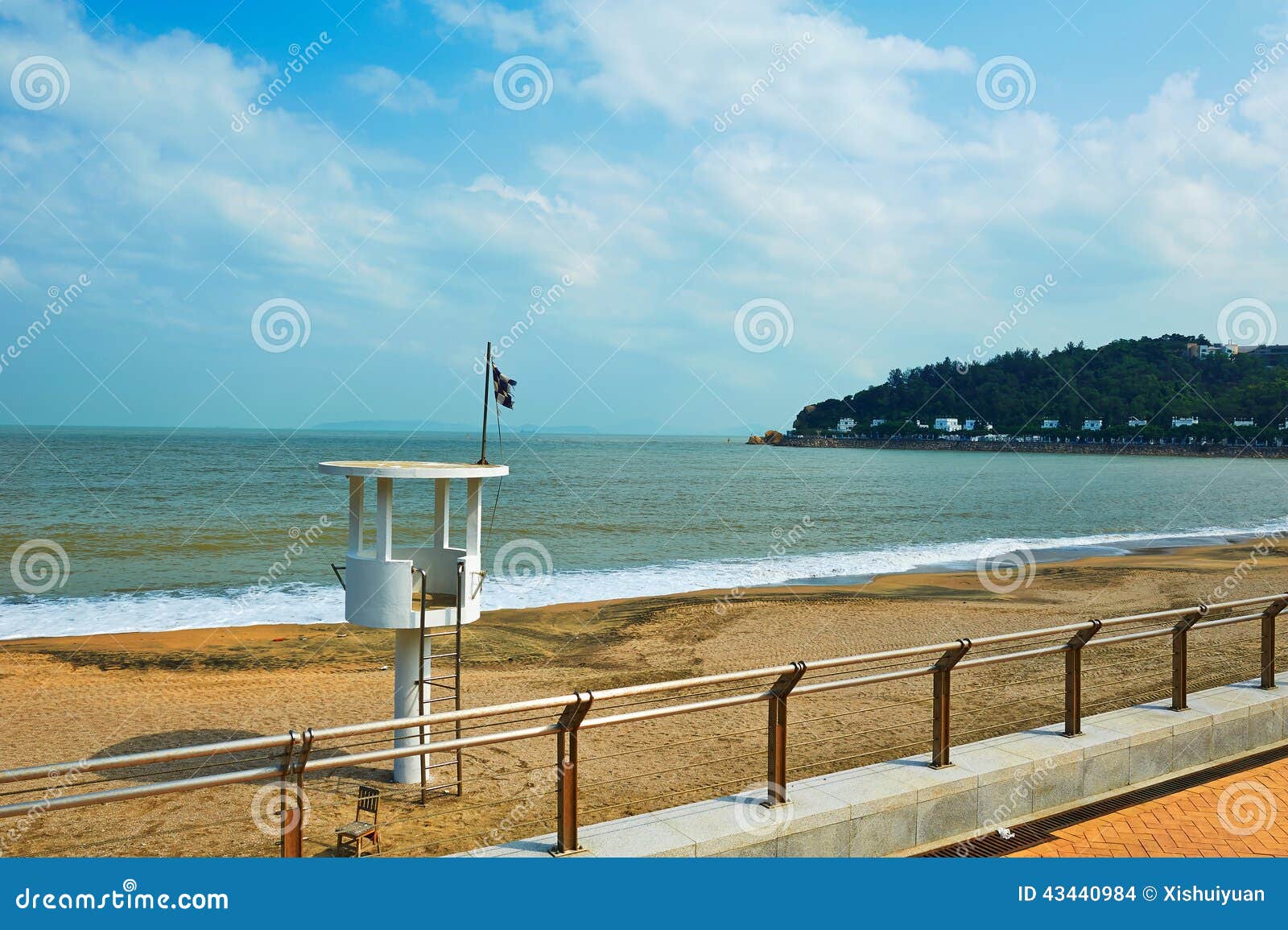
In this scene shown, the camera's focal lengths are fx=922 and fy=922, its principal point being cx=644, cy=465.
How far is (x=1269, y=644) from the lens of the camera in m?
7.38

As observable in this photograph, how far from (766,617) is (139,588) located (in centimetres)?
1651

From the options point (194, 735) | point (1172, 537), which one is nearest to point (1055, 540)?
point (1172, 537)

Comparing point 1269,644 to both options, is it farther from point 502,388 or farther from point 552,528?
point 552,528

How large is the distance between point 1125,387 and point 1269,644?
147370 millimetres

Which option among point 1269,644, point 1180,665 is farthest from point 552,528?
point 1180,665

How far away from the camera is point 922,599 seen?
912 inches

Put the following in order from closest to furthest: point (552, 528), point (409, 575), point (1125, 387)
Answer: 1. point (409, 575)
2. point (552, 528)
3. point (1125, 387)

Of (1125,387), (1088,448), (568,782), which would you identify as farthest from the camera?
(1088,448)

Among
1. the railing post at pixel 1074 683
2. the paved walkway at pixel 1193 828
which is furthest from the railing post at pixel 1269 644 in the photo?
the railing post at pixel 1074 683

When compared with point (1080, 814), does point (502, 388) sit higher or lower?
higher

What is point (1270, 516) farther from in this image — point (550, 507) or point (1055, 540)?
point (550, 507)

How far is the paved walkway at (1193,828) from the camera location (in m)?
4.95

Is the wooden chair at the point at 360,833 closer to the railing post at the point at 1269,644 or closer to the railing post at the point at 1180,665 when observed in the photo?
the railing post at the point at 1180,665

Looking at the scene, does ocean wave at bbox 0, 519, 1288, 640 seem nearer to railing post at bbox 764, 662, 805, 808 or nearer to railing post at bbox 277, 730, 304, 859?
railing post at bbox 764, 662, 805, 808
